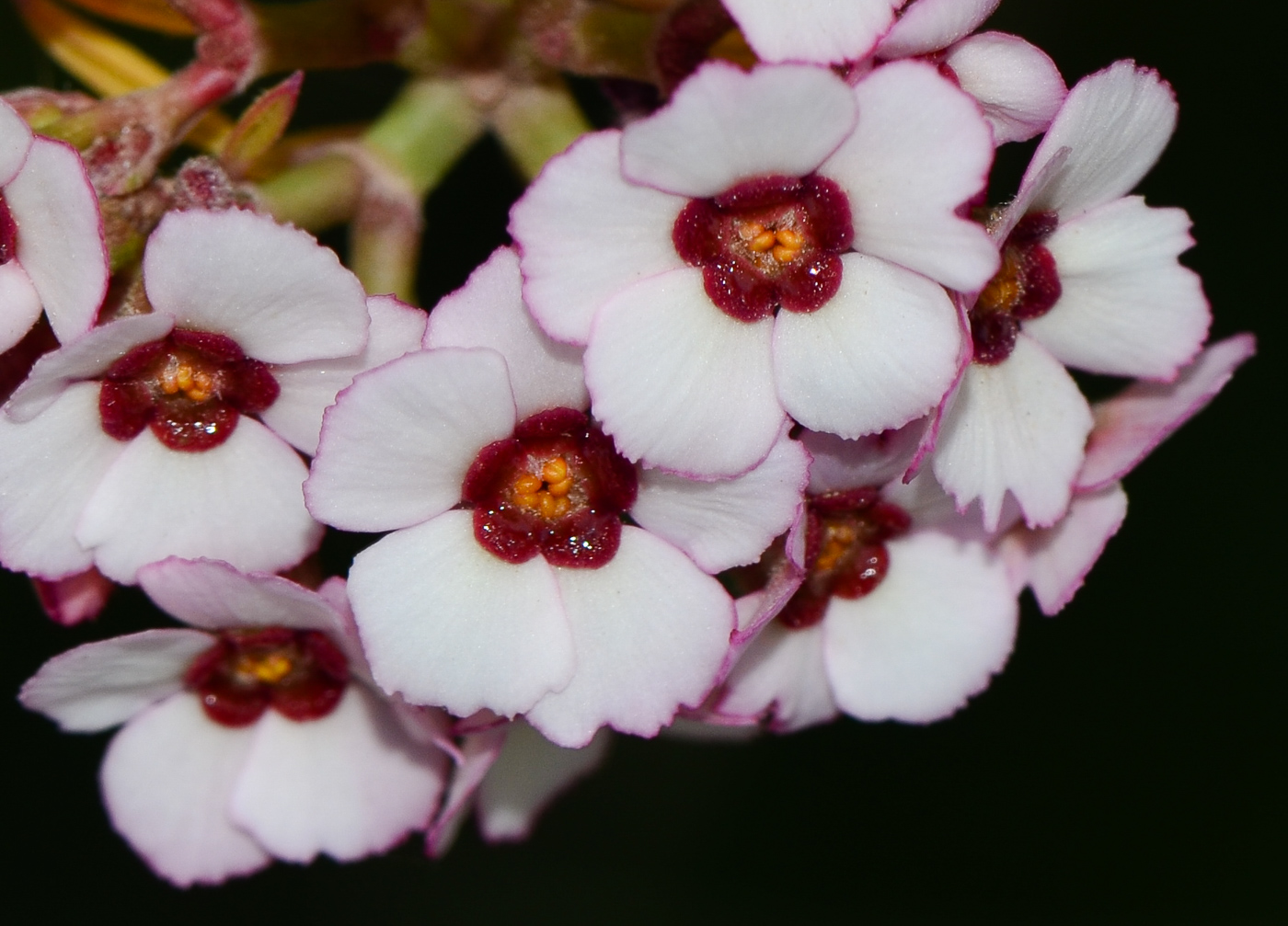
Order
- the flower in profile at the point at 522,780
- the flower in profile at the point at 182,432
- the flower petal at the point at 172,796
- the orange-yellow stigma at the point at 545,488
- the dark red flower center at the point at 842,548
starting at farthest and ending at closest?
the flower in profile at the point at 522,780
the flower petal at the point at 172,796
the dark red flower center at the point at 842,548
the orange-yellow stigma at the point at 545,488
the flower in profile at the point at 182,432

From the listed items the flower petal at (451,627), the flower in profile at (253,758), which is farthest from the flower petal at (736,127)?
the flower in profile at (253,758)

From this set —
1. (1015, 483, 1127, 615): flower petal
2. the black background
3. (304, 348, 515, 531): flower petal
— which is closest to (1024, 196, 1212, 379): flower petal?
(1015, 483, 1127, 615): flower petal

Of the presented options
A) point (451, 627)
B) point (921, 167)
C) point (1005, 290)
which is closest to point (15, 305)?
point (451, 627)

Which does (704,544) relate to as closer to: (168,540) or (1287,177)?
(168,540)

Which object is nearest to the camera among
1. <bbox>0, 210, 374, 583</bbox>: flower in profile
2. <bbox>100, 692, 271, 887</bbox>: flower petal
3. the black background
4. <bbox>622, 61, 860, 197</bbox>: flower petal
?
<bbox>622, 61, 860, 197</bbox>: flower petal

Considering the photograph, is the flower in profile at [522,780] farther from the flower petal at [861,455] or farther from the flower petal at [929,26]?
the flower petal at [929,26]

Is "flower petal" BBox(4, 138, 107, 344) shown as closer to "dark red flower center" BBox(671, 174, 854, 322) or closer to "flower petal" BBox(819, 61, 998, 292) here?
"dark red flower center" BBox(671, 174, 854, 322)
